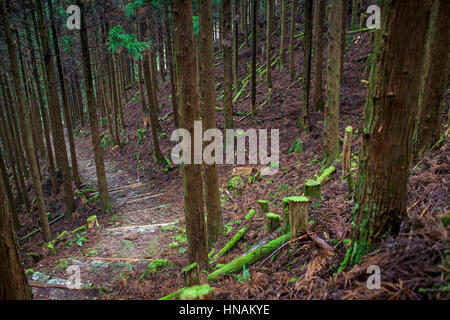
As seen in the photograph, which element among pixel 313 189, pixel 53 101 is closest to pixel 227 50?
pixel 313 189

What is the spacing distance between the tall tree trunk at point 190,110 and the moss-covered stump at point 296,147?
601 cm

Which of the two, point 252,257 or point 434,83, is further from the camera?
point 252,257

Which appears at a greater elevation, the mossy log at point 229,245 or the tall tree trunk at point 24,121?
the tall tree trunk at point 24,121

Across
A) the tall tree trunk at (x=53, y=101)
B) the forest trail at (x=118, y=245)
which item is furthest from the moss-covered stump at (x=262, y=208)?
the tall tree trunk at (x=53, y=101)

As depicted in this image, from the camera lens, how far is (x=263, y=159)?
34.5 ft

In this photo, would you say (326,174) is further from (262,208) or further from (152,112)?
(152,112)

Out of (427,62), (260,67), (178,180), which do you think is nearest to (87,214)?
(178,180)

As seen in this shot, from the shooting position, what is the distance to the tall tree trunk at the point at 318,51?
28.5 ft

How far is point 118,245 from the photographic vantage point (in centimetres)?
807

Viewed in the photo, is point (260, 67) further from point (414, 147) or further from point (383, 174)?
point (383, 174)

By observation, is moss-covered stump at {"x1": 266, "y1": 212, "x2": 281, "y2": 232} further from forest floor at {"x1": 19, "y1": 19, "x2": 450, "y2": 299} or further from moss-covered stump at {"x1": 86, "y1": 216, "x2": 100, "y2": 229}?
moss-covered stump at {"x1": 86, "y1": 216, "x2": 100, "y2": 229}

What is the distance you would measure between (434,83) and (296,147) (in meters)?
5.57

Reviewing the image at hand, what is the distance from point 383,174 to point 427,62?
307cm

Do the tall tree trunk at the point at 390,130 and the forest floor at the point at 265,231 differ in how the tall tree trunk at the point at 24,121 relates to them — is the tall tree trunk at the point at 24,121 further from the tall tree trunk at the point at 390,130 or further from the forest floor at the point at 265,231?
the tall tree trunk at the point at 390,130
